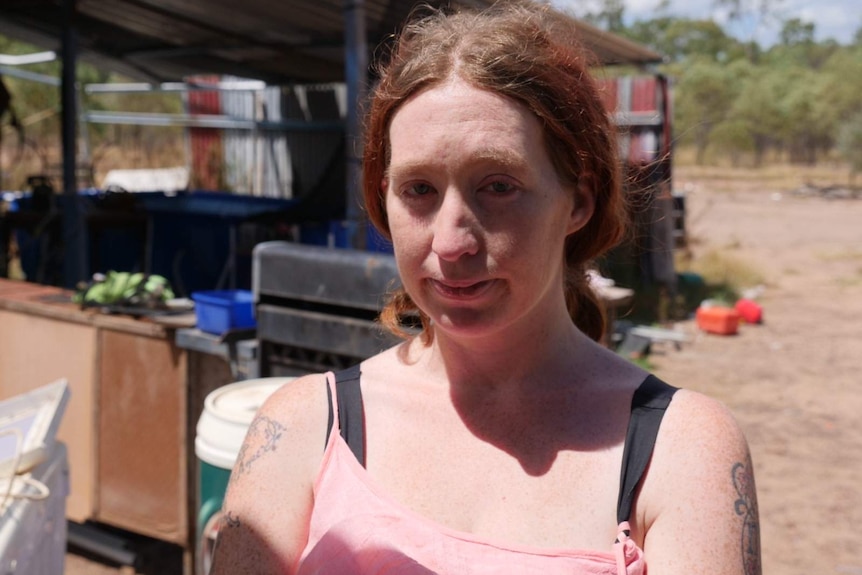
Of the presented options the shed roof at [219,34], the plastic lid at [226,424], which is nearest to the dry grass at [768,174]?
the shed roof at [219,34]

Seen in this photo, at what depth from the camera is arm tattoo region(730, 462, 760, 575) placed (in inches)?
50.1

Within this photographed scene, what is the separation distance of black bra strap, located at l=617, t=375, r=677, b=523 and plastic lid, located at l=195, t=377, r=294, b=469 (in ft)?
5.20

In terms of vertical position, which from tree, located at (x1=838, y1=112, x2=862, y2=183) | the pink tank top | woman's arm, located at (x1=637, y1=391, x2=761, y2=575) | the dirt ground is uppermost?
tree, located at (x1=838, y1=112, x2=862, y2=183)

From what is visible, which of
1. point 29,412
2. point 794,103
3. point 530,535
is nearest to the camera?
point 530,535

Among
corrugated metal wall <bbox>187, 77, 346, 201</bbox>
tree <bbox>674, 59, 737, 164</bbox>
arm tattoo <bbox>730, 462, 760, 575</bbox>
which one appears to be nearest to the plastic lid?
arm tattoo <bbox>730, 462, 760, 575</bbox>

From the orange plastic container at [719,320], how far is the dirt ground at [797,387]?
115 mm

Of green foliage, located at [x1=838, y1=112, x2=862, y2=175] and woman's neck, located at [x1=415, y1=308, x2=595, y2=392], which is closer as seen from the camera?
woman's neck, located at [x1=415, y1=308, x2=595, y2=392]

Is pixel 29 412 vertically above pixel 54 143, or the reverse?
pixel 54 143

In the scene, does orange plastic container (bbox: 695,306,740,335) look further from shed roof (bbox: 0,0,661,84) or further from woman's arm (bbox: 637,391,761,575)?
woman's arm (bbox: 637,391,761,575)

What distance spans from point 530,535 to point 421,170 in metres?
0.55

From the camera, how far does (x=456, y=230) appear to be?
1319mm

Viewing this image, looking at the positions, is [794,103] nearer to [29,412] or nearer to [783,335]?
[783,335]

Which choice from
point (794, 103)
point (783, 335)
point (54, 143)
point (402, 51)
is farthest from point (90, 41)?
point (794, 103)

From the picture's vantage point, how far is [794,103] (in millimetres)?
42750
